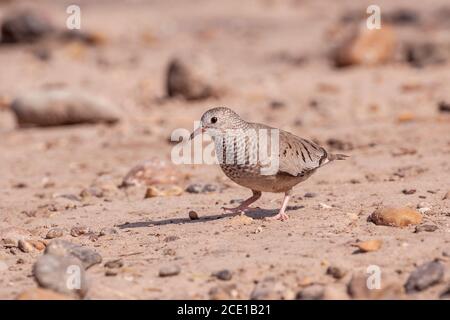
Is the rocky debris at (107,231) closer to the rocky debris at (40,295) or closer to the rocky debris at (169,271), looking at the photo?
the rocky debris at (169,271)

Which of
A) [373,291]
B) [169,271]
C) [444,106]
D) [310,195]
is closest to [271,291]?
[373,291]

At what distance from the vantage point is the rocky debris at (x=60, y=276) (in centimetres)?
571

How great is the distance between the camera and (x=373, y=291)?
5484mm

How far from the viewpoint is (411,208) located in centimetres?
730

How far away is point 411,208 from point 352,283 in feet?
6.15

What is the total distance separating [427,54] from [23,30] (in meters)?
8.29

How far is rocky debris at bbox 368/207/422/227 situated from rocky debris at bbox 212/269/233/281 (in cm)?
148

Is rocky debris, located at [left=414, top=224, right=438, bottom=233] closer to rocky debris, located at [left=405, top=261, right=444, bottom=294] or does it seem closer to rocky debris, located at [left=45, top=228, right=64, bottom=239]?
rocky debris, located at [left=405, top=261, right=444, bottom=294]

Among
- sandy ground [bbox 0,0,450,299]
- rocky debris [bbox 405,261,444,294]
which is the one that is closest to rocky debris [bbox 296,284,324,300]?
sandy ground [bbox 0,0,450,299]

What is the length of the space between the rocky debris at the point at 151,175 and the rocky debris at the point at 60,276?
10.9ft

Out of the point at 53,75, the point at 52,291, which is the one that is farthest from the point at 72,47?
the point at 52,291

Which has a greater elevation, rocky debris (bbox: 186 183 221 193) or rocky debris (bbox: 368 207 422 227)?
rocky debris (bbox: 186 183 221 193)

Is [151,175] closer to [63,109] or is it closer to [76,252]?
[76,252]

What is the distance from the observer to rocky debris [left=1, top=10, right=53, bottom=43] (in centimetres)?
1939
